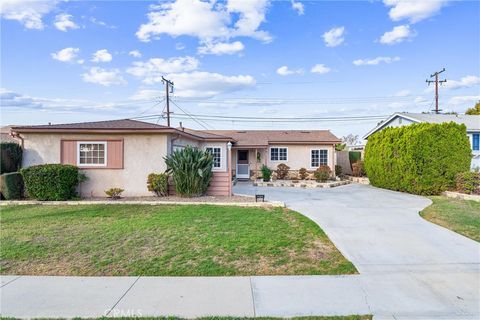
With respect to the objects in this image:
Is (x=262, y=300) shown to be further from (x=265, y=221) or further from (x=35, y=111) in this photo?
(x=35, y=111)

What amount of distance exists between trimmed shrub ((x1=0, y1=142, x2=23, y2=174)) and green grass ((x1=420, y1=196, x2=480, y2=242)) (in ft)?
50.1

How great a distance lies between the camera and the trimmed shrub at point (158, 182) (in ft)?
38.9

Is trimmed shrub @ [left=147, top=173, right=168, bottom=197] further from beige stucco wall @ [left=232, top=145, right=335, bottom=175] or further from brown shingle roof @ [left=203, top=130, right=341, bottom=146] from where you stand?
beige stucco wall @ [left=232, top=145, right=335, bottom=175]

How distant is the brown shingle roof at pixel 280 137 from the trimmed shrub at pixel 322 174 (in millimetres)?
2066

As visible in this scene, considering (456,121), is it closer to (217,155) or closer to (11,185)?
(217,155)

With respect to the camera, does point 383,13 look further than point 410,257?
Yes

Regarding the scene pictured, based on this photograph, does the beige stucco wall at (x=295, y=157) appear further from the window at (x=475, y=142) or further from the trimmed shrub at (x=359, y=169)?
the window at (x=475, y=142)

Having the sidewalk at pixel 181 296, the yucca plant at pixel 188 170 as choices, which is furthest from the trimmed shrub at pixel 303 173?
the sidewalk at pixel 181 296

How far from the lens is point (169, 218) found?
818cm

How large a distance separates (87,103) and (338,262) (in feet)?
95.6

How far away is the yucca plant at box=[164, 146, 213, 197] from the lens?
11562 mm

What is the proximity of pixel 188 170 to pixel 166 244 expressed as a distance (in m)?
5.90

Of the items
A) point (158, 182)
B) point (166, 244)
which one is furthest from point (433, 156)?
point (166, 244)

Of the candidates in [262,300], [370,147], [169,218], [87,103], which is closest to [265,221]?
[169,218]
